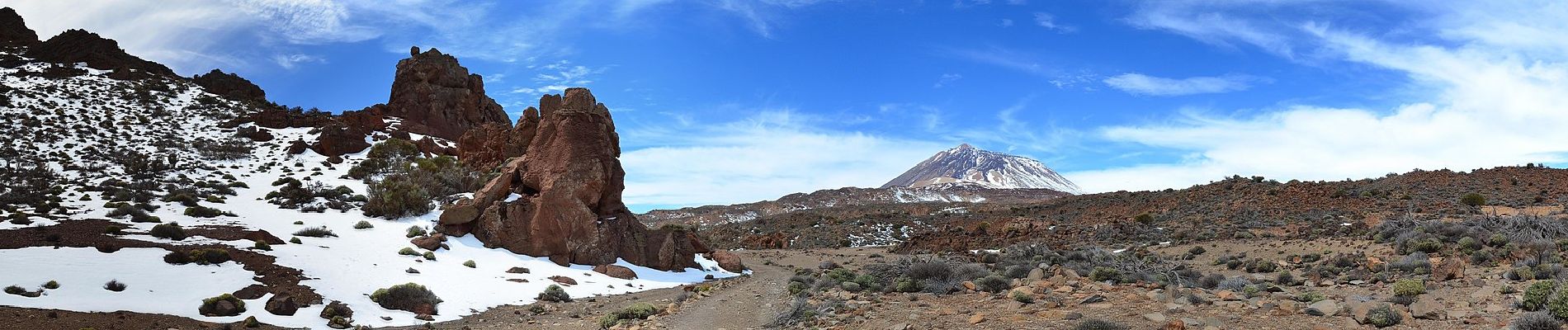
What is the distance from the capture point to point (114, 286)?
39.9 ft

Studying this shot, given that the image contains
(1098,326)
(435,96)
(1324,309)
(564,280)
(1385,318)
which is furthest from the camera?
(435,96)

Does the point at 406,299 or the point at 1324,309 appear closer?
the point at 1324,309

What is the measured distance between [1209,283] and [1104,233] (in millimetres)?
21178

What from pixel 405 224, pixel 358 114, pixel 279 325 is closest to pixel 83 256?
pixel 279 325

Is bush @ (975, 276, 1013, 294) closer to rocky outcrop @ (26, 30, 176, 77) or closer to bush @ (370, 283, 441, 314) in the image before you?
bush @ (370, 283, 441, 314)

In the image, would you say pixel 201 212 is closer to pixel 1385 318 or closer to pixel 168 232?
pixel 168 232

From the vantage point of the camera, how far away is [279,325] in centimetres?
1189

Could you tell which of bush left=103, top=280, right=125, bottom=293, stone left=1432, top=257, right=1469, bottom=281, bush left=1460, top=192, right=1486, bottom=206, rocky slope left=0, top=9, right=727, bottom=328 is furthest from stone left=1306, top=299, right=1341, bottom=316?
bush left=1460, top=192, right=1486, bottom=206

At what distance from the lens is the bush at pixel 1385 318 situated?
26.7 ft

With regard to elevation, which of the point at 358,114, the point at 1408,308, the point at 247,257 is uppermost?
the point at 358,114

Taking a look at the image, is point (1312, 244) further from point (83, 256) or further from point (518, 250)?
point (83, 256)

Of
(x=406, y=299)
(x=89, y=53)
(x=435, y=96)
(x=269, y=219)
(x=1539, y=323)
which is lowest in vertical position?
(x=1539, y=323)

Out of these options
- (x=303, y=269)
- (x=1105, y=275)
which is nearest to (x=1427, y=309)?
(x=1105, y=275)

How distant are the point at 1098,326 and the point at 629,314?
8.03 m
